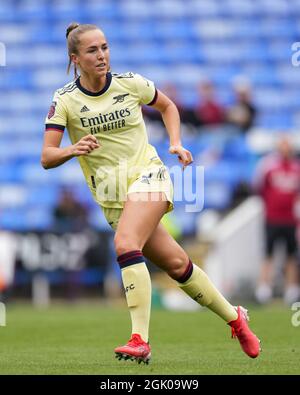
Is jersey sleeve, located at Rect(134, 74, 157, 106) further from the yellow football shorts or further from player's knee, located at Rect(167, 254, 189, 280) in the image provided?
player's knee, located at Rect(167, 254, 189, 280)

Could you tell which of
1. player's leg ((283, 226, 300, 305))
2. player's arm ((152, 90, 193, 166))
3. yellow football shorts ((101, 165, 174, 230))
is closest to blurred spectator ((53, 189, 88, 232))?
player's leg ((283, 226, 300, 305))

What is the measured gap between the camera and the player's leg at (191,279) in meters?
6.05

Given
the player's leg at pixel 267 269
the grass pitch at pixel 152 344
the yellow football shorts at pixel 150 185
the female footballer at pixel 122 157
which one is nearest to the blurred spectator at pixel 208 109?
the player's leg at pixel 267 269

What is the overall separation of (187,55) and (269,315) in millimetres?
9449

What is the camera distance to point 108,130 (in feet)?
19.9

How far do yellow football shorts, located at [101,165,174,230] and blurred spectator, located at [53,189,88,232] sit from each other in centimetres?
842

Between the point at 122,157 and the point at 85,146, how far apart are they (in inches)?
17.2

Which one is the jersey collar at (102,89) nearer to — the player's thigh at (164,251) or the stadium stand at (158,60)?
the player's thigh at (164,251)

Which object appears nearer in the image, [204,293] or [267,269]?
[204,293]

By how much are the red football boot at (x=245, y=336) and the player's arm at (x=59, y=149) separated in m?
1.43

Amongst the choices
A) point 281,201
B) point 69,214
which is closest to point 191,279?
point 281,201

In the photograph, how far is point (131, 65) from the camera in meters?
18.8

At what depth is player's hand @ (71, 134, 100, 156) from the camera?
225 inches

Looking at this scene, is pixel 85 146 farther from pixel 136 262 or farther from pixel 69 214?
pixel 69 214
